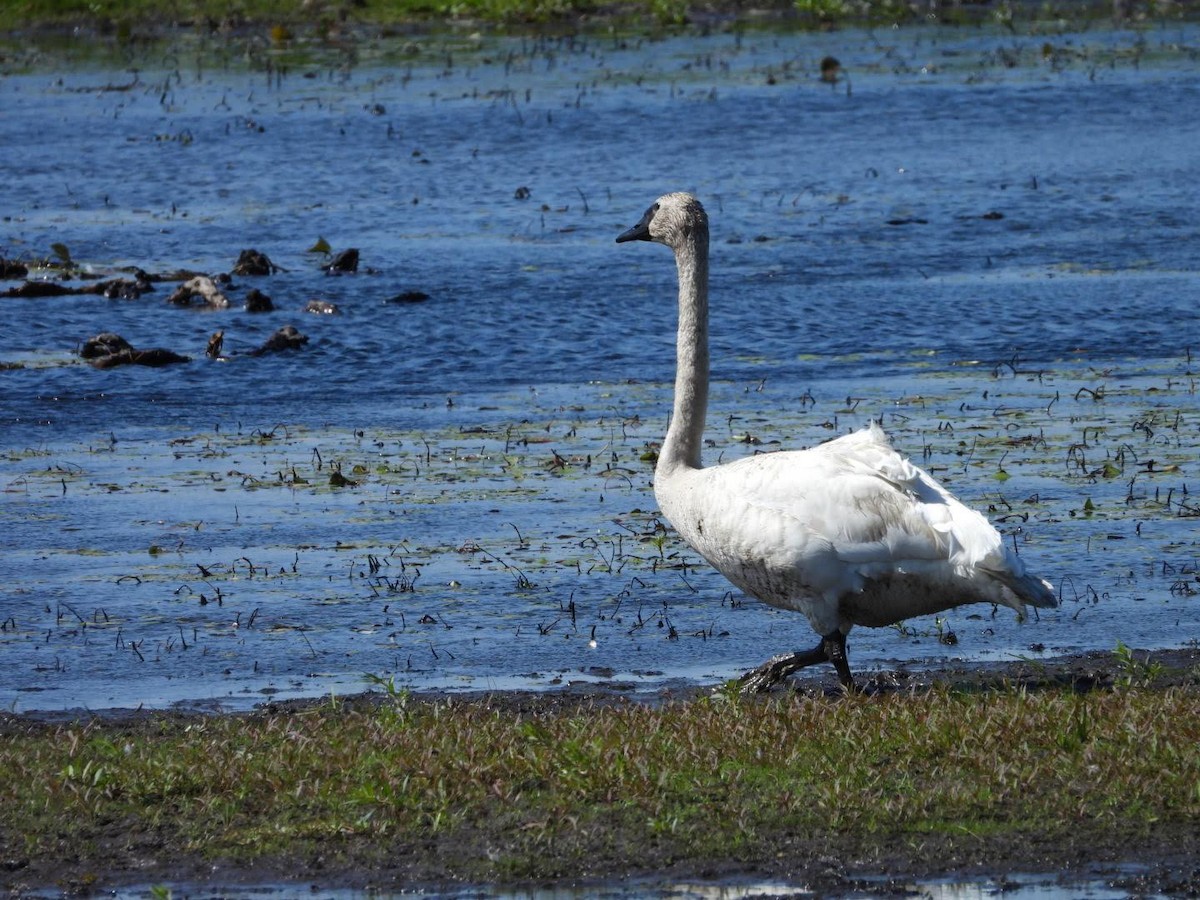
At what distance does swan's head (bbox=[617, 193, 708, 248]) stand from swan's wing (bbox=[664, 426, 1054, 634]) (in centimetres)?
154

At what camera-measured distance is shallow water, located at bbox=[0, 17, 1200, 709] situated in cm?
883

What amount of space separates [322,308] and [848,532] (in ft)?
31.0

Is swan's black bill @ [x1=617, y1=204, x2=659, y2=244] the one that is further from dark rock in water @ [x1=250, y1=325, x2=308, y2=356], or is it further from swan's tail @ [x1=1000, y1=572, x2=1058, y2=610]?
dark rock in water @ [x1=250, y1=325, x2=308, y2=356]

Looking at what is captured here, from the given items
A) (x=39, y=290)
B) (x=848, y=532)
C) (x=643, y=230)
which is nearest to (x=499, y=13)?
(x=39, y=290)

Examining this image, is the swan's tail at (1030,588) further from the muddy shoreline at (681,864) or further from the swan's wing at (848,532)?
the muddy shoreline at (681,864)

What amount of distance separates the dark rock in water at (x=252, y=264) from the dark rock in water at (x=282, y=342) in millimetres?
2540

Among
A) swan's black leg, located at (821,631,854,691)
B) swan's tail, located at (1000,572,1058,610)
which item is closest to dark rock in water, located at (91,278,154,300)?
swan's black leg, located at (821,631,854,691)

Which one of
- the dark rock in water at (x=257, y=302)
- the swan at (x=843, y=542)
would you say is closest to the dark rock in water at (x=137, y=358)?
the dark rock in water at (x=257, y=302)

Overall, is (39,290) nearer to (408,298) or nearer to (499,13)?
(408,298)

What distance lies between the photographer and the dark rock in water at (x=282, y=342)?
14828 mm

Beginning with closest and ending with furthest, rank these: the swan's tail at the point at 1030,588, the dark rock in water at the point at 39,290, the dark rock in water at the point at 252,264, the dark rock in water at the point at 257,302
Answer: the swan's tail at the point at 1030,588 < the dark rock in water at the point at 257,302 < the dark rock in water at the point at 39,290 < the dark rock in water at the point at 252,264

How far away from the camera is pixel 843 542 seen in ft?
23.7

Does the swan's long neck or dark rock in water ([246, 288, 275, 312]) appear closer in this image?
the swan's long neck

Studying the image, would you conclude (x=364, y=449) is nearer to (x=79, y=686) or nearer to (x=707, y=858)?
(x=79, y=686)
